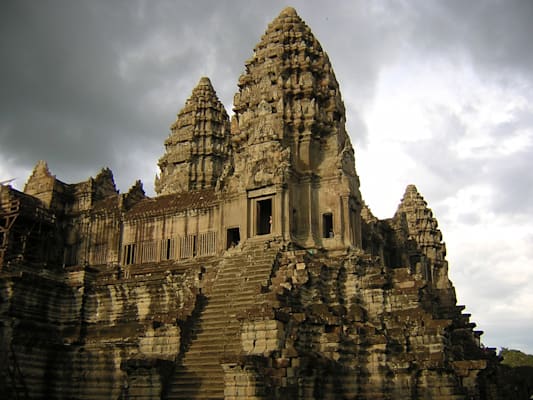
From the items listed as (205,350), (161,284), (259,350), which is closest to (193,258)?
(161,284)

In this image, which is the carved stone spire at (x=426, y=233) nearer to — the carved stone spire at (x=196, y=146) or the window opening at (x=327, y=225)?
the carved stone spire at (x=196, y=146)

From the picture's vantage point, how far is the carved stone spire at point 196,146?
53.3m

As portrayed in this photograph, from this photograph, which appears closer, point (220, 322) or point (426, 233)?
point (220, 322)

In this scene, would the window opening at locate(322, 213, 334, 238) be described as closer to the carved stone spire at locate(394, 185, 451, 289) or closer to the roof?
the roof

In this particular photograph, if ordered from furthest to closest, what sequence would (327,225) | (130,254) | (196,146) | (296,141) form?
(196,146), (130,254), (296,141), (327,225)

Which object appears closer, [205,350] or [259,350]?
[259,350]

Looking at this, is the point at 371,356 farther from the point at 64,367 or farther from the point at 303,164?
the point at 64,367

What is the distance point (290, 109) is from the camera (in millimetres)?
34562

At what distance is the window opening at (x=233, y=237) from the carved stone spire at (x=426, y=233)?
70.4 feet

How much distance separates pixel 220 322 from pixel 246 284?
2.40 m

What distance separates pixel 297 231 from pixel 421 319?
27.6 ft

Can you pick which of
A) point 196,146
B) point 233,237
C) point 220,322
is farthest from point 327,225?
point 196,146

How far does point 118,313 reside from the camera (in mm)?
33719

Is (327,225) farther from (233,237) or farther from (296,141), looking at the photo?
(233,237)
